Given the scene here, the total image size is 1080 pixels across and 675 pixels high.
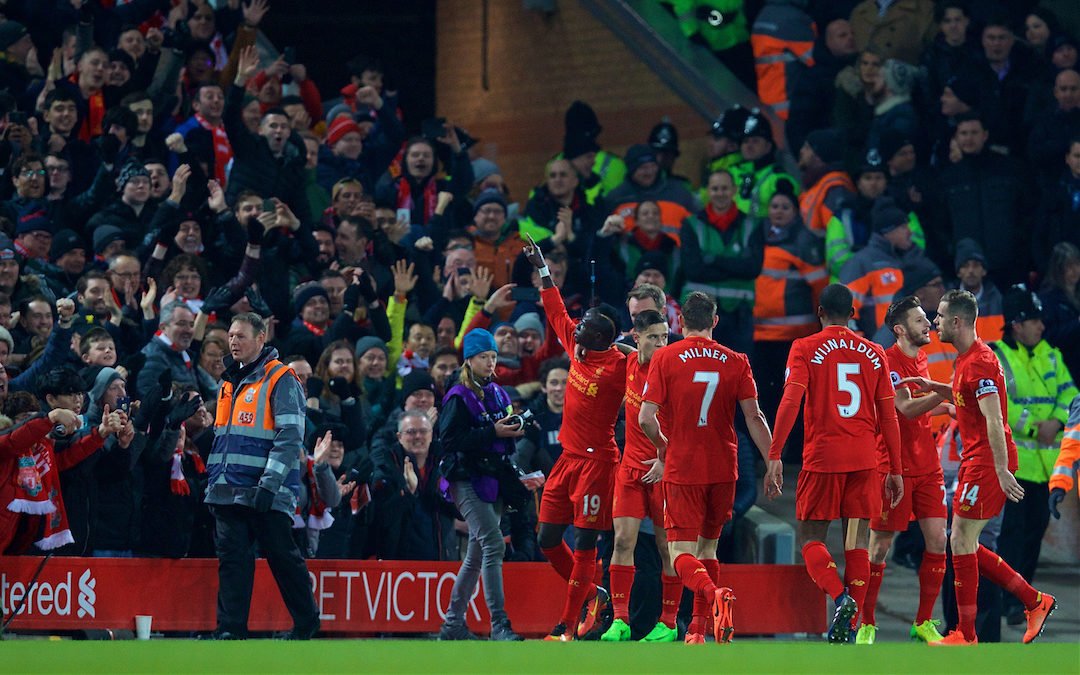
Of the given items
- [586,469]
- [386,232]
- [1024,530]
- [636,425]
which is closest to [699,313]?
[636,425]

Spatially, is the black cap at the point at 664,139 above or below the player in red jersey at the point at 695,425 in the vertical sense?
above

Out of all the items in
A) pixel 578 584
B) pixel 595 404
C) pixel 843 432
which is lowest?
pixel 578 584

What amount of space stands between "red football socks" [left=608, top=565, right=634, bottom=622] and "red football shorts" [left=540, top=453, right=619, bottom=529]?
0.33m

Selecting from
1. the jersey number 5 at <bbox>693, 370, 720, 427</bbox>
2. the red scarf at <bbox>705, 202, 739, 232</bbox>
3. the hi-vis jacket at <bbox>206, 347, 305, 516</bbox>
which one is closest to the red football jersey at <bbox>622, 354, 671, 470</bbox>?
the jersey number 5 at <bbox>693, 370, 720, 427</bbox>

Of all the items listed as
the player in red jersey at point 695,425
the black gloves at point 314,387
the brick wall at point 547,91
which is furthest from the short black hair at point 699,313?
the brick wall at point 547,91

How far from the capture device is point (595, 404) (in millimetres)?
9742

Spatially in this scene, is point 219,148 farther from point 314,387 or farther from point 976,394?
point 976,394

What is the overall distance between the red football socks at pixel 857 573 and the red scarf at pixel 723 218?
4.81m

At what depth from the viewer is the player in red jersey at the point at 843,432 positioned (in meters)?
9.23

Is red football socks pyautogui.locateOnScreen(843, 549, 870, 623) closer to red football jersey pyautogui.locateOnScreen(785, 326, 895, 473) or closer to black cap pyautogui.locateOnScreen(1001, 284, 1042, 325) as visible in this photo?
red football jersey pyautogui.locateOnScreen(785, 326, 895, 473)

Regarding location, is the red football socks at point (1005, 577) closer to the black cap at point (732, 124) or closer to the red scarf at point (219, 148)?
the black cap at point (732, 124)

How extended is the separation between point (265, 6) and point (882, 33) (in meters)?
6.39

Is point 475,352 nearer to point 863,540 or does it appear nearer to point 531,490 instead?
point 531,490

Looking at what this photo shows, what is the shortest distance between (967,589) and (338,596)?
13.3 feet
